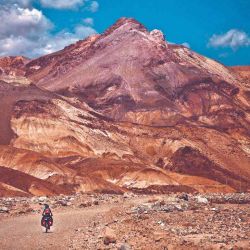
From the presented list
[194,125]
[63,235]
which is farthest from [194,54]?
[63,235]

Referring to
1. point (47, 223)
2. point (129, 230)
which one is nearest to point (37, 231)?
point (47, 223)

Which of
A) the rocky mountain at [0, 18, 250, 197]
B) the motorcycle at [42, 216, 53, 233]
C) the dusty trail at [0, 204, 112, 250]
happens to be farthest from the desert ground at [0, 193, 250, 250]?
the rocky mountain at [0, 18, 250, 197]

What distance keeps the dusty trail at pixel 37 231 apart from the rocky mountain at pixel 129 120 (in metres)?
38.9

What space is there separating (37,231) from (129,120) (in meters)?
126

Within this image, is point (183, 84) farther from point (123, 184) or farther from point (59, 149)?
point (123, 184)

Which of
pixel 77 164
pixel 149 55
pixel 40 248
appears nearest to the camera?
pixel 40 248

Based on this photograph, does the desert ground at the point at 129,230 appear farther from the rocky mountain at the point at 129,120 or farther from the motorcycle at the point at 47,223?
the rocky mountain at the point at 129,120

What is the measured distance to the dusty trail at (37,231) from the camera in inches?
906

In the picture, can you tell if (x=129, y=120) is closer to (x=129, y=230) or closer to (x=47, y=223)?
(x=47, y=223)

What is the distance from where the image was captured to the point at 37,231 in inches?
1109

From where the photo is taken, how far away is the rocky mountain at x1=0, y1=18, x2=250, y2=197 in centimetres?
9575

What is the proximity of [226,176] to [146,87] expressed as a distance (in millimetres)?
56936

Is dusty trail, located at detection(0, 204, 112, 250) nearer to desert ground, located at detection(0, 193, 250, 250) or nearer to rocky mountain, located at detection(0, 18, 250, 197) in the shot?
desert ground, located at detection(0, 193, 250, 250)

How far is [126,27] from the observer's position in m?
195
